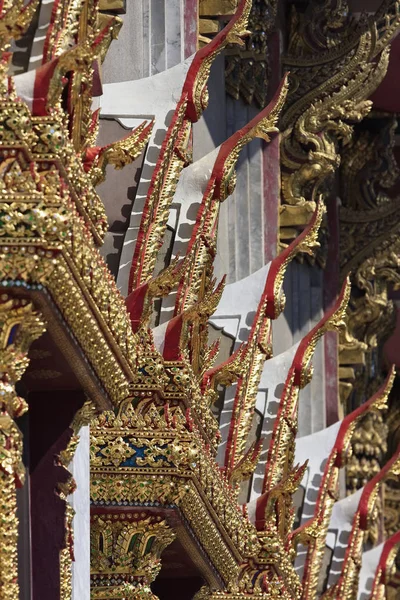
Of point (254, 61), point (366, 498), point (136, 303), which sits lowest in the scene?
point (366, 498)

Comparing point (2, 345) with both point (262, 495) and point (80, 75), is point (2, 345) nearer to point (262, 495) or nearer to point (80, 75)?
point (80, 75)

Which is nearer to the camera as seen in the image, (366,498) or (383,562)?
(366,498)

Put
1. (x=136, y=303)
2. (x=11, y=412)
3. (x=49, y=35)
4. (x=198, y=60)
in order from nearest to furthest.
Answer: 1. (x=11, y=412)
2. (x=49, y=35)
3. (x=136, y=303)
4. (x=198, y=60)

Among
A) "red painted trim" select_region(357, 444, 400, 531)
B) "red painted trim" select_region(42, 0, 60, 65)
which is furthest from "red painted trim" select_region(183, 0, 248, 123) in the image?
"red painted trim" select_region(357, 444, 400, 531)

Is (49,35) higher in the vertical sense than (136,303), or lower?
higher

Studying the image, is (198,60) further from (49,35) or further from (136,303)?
(49,35)

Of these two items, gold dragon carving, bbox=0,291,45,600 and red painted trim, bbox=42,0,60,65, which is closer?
gold dragon carving, bbox=0,291,45,600

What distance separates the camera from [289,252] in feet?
74.5

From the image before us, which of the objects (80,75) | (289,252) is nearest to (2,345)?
(80,75)

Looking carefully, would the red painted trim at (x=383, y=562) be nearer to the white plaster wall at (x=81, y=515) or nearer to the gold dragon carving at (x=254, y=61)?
the gold dragon carving at (x=254, y=61)

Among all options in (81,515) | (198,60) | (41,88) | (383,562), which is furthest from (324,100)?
(41,88)

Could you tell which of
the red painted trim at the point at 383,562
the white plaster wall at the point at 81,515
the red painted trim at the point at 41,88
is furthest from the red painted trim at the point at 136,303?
the red painted trim at the point at 383,562

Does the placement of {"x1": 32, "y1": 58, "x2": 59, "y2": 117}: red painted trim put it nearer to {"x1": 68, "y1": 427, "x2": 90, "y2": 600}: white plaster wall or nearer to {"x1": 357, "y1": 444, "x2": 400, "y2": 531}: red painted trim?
{"x1": 68, "y1": 427, "x2": 90, "y2": 600}: white plaster wall

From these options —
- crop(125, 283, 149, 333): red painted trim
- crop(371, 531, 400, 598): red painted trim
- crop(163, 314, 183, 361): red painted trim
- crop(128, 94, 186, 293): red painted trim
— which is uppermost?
crop(128, 94, 186, 293): red painted trim
